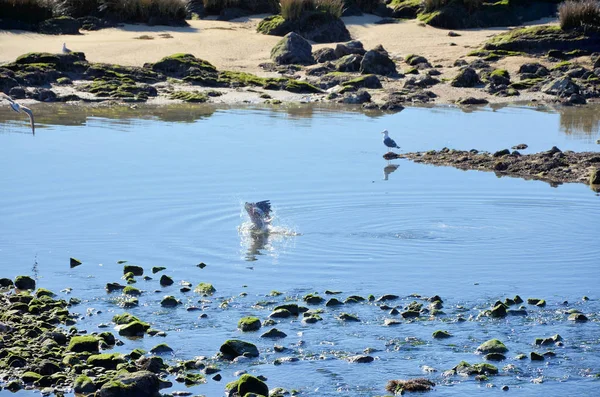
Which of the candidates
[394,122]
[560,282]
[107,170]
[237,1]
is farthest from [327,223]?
[237,1]

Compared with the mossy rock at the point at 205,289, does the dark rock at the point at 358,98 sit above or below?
above

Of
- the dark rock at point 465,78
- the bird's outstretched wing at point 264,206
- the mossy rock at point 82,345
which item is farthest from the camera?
the dark rock at point 465,78

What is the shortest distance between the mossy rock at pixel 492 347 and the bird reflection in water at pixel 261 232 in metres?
4.25

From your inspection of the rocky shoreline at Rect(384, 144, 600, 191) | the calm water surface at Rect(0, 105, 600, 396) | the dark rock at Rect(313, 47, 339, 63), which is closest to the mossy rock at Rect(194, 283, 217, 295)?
the calm water surface at Rect(0, 105, 600, 396)

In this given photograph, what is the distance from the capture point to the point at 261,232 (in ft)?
46.9

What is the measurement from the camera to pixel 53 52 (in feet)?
103

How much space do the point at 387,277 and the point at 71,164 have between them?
8.79m

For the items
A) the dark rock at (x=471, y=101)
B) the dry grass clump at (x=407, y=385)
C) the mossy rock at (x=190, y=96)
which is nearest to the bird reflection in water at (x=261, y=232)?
the dry grass clump at (x=407, y=385)

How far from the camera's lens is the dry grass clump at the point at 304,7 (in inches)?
1478

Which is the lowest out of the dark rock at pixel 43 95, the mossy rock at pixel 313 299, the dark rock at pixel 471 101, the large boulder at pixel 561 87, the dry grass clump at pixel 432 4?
the mossy rock at pixel 313 299

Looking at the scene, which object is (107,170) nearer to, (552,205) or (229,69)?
(552,205)

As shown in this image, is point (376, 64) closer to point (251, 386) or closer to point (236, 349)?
point (236, 349)

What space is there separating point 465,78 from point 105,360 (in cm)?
2338

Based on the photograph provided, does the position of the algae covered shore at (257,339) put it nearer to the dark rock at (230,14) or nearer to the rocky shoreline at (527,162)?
the rocky shoreline at (527,162)
